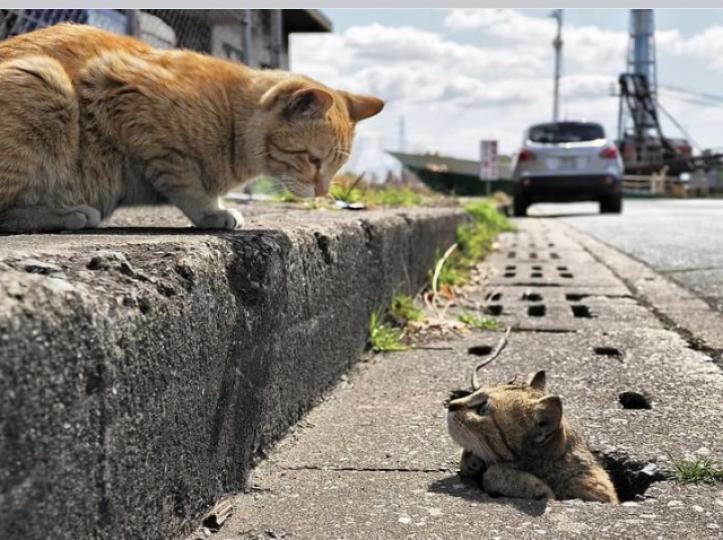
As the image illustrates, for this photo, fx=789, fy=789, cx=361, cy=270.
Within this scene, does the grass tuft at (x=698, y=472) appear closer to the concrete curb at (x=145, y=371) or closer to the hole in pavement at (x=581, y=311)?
→ the concrete curb at (x=145, y=371)

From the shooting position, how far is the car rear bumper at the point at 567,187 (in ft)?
48.3

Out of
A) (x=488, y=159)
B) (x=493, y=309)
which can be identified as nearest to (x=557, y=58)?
(x=488, y=159)

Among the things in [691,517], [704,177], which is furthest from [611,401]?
[704,177]

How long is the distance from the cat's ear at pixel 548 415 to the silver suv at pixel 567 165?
518 inches

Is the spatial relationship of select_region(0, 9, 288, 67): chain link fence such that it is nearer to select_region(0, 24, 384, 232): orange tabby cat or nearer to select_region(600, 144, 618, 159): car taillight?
select_region(0, 24, 384, 232): orange tabby cat

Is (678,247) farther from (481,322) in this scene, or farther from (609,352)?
(609,352)

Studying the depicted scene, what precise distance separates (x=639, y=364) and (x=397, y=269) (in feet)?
4.39

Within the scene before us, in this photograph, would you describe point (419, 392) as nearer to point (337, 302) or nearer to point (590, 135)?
point (337, 302)

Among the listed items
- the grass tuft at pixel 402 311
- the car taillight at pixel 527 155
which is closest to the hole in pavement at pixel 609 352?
the grass tuft at pixel 402 311

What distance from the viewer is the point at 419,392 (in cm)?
266

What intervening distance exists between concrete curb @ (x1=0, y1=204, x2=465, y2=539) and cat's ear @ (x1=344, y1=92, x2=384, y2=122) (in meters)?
0.91

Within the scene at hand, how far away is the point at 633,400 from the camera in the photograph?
251cm

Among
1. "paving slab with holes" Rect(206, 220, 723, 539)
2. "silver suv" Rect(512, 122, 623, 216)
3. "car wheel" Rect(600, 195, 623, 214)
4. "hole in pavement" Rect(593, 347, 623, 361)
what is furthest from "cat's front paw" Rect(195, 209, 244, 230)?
"car wheel" Rect(600, 195, 623, 214)

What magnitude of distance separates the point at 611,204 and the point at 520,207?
180 cm
